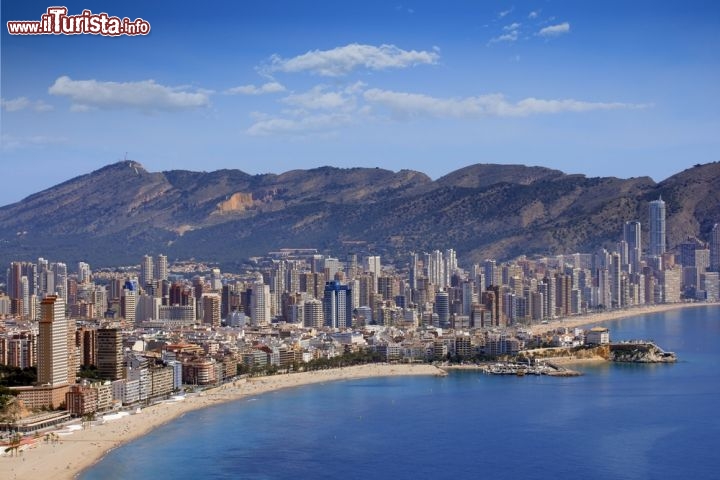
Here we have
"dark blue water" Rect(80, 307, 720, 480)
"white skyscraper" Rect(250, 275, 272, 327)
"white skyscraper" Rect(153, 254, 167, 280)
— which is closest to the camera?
"dark blue water" Rect(80, 307, 720, 480)

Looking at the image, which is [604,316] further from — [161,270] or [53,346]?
[53,346]

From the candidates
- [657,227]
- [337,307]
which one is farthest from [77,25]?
[657,227]

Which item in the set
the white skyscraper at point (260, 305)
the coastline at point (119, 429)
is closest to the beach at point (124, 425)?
the coastline at point (119, 429)

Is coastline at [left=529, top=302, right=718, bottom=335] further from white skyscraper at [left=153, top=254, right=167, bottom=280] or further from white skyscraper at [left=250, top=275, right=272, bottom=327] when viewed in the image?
white skyscraper at [left=153, top=254, right=167, bottom=280]

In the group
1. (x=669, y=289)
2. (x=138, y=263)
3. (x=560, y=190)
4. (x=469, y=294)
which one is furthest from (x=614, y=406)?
(x=560, y=190)

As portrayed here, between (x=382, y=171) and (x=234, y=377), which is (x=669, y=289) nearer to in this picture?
(x=234, y=377)

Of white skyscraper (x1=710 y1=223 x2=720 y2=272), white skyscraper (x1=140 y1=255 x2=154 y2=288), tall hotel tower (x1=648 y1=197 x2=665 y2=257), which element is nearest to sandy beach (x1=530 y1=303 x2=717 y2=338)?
white skyscraper (x1=710 y1=223 x2=720 y2=272)

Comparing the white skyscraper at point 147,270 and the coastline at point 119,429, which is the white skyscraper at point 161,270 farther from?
the coastline at point 119,429
